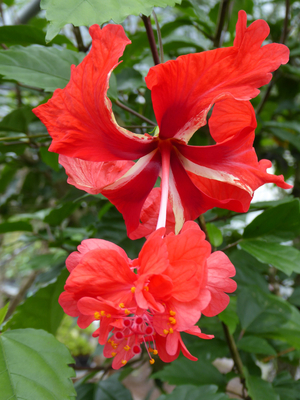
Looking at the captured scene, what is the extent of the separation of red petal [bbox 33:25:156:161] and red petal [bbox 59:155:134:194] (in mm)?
24

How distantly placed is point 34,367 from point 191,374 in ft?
1.81

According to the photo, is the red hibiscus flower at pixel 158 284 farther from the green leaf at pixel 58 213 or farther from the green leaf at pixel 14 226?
the green leaf at pixel 14 226

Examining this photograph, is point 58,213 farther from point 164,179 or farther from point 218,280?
point 218,280

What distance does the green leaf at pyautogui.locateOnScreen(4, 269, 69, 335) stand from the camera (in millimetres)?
814

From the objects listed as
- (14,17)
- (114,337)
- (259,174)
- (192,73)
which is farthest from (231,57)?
(14,17)

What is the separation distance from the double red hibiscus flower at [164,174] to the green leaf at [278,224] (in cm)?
32

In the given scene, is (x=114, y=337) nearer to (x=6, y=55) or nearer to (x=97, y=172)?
(x=97, y=172)

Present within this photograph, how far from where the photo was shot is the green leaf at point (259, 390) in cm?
80

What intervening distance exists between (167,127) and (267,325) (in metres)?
0.70

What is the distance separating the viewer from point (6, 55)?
2.45 ft

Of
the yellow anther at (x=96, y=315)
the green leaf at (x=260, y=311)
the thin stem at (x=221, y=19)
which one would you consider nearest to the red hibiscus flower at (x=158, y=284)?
the yellow anther at (x=96, y=315)

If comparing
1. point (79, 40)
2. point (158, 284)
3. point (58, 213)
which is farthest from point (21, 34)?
point (158, 284)

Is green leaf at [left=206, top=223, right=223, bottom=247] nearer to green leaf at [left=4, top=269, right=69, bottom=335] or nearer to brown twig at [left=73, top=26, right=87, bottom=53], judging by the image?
green leaf at [left=4, top=269, right=69, bottom=335]

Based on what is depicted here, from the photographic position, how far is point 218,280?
0.41m
